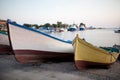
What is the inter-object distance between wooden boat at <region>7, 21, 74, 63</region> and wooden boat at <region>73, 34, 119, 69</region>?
81 centimetres

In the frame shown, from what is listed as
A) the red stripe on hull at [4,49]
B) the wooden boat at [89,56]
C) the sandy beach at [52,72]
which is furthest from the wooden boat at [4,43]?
the wooden boat at [89,56]

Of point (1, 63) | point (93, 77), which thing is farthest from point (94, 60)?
point (1, 63)

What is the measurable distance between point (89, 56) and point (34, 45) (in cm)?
127

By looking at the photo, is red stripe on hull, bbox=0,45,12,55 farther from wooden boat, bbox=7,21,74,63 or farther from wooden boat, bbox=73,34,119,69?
wooden boat, bbox=73,34,119,69

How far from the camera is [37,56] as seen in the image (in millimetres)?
4086

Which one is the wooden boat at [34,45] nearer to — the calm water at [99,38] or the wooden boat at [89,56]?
the wooden boat at [89,56]

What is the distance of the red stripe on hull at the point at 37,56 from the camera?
12.8 feet

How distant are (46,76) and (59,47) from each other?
3.87ft

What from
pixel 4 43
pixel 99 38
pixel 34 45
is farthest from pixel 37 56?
pixel 99 38

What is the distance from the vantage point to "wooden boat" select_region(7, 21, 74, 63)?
12.1 feet

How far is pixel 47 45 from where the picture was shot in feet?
13.3

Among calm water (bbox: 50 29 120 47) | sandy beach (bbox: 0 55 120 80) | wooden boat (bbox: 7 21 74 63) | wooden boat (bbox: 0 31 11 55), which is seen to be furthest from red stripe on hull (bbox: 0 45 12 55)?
calm water (bbox: 50 29 120 47)

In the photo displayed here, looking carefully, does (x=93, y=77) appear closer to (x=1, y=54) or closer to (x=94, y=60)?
(x=94, y=60)

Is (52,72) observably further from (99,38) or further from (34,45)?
(99,38)
